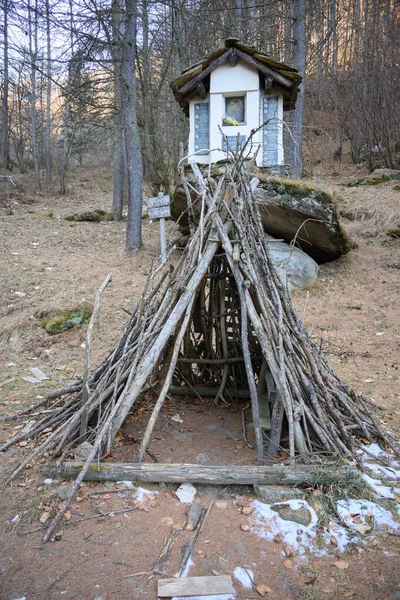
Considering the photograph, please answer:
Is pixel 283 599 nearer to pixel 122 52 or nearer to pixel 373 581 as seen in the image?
pixel 373 581

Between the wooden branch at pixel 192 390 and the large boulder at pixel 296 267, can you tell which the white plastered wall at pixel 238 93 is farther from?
the wooden branch at pixel 192 390

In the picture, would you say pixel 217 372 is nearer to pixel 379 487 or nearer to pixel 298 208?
pixel 379 487

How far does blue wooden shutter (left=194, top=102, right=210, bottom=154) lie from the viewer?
926 centimetres

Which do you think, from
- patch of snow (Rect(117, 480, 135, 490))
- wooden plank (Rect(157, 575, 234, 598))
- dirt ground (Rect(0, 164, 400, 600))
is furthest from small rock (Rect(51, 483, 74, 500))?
wooden plank (Rect(157, 575, 234, 598))

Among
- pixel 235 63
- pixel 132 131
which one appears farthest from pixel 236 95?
pixel 132 131

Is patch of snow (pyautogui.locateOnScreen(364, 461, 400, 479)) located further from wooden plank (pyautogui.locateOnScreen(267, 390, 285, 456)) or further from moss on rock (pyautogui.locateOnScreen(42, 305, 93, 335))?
moss on rock (pyautogui.locateOnScreen(42, 305, 93, 335))

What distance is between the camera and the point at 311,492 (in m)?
2.80

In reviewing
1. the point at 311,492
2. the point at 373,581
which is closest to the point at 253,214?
the point at 311,492

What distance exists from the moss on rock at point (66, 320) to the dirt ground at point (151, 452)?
13 centimetres

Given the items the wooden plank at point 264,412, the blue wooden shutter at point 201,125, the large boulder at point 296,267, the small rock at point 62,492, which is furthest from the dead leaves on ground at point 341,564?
the blue wooden shutter at point 201,125

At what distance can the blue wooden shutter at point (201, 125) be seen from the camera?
364 inches

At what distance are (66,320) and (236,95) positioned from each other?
245 inches

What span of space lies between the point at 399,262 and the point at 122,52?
801 centimetres

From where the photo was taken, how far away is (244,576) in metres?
2.25
